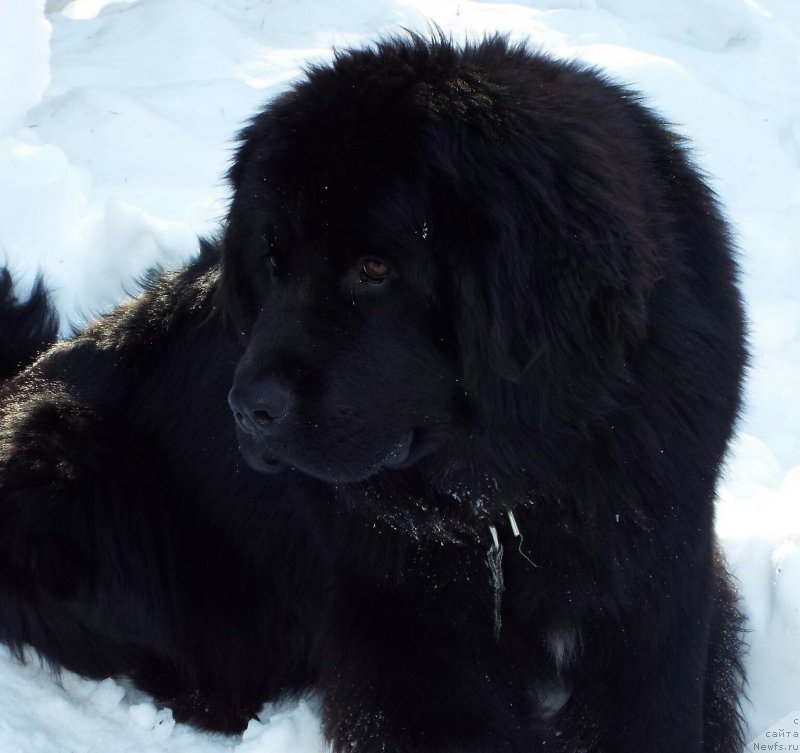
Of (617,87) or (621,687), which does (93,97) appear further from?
(621,687)

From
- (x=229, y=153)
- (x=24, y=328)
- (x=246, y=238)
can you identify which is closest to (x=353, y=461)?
(x=246, y=238)

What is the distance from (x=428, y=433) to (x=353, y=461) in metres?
0.16

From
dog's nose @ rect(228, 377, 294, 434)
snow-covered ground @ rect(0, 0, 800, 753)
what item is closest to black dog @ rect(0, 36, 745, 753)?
dog's nose @ rect(228, 377, 294, 434)

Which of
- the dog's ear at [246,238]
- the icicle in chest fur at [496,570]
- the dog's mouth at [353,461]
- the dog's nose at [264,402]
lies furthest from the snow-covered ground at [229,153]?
the dog's nose at [264,402]

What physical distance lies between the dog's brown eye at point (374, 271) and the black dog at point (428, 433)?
13mm

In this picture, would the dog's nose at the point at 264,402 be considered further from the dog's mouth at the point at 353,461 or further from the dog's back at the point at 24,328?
the dog's back at the point at 24,328

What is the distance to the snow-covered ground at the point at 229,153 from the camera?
8.63ft

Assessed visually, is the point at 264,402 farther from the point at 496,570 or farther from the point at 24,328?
the point at 24,328

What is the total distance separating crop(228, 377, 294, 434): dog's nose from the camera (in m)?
1.91

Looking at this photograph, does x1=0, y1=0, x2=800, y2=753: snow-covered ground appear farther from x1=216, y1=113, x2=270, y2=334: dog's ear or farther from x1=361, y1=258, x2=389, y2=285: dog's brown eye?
x1=361, y1=258, x2=389, y2=285: dog's brown eye

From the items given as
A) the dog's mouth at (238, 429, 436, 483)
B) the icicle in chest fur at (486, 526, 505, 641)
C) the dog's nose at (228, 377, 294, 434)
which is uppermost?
the dog's nose at (228, 377, 294, 434)

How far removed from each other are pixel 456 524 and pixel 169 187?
97.0 inches

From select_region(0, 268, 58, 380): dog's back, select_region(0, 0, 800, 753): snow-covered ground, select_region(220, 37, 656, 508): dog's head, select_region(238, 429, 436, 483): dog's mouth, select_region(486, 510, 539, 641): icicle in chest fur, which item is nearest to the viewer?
select_region(220, 37, 656, 508): dog's head

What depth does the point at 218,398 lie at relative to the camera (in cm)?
254
